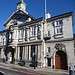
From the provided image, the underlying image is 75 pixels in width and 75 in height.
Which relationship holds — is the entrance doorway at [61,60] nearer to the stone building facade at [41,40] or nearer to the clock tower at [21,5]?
the stone building facade at [41,40]

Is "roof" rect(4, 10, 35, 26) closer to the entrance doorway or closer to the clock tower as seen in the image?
the clock tower

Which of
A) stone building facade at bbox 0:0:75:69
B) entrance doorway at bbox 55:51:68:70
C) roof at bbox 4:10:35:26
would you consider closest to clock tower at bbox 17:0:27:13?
stone building facade at bbox 0:0:75:69

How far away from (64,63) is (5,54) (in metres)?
22.2

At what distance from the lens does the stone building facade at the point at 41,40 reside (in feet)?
107

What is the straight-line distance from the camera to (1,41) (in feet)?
177

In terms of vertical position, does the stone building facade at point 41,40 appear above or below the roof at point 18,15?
below

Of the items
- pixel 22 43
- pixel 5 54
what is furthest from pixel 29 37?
pixel 5 54

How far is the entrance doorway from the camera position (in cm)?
3291

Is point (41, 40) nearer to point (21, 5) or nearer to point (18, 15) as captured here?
point (18, 15)

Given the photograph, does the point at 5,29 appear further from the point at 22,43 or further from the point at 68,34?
the point at 68,34

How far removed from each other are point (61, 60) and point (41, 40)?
5.85 m

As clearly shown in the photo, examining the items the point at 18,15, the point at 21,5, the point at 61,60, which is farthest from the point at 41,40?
the point at 21,5

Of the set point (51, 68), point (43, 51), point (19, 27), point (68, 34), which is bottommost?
point (51, 68)

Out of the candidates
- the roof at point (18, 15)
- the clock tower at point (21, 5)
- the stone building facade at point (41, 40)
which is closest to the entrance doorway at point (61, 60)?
the stone building facade at point (41, 40)
